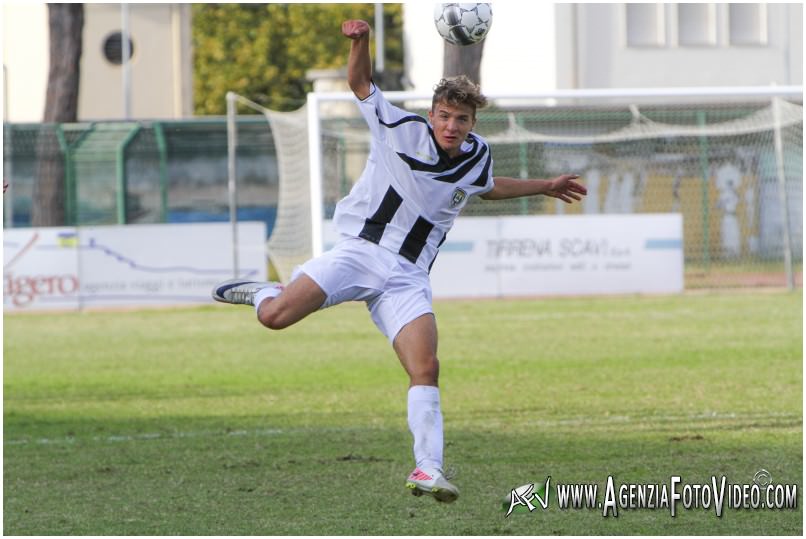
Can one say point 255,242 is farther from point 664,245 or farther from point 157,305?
point 664,245

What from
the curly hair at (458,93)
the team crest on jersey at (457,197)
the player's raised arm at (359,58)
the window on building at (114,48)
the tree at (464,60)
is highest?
the window on building at (114,48)

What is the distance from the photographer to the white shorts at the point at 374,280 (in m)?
8.10

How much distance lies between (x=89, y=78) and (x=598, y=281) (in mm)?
32234

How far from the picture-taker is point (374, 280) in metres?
8.20

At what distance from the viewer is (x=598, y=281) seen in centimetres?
2566

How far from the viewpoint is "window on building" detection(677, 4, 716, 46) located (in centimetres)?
4109

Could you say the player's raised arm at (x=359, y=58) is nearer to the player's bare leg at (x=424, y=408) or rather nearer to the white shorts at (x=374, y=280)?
the white shorts at (x=374, y=280)

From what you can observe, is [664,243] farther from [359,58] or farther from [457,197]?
[359,58]

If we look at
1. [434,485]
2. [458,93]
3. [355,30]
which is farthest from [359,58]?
[434,485]

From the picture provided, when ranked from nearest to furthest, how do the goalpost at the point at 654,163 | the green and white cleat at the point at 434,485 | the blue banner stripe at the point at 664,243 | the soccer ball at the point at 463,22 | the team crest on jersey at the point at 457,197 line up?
the green and white cleat at the point at 434,485 < the team crest on jersey at the point at 457,197 < the soccer ball at the point at 463,22 < the blue banner stripe at the point at 664,243 < the goalpost at the point at 654,163

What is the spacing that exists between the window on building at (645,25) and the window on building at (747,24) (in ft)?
6.26

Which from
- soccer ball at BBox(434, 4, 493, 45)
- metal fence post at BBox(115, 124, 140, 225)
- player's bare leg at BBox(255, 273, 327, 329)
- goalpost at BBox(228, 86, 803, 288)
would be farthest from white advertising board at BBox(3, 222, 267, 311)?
player's bare leg at BBox(255, 273, 327, 329)

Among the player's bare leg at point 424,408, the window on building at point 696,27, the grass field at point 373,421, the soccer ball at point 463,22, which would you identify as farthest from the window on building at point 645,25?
the player's bare leg at point 424,408

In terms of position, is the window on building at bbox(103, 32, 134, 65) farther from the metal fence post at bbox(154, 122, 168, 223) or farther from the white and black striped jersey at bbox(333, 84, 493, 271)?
the white and black striped jersey at bbox(333, 84, 493, 271)
